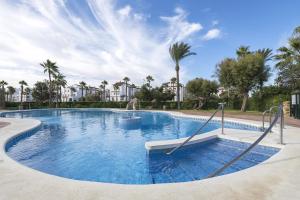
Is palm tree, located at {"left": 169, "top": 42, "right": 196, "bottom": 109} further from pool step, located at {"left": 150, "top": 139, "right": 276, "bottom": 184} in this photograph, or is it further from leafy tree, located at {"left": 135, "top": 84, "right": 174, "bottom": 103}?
pool step, located at {"left": 150, "top": 139, "right": 276, "bottom": 184}

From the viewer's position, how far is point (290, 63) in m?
20.2

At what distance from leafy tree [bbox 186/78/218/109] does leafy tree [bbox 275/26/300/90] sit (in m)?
8.79

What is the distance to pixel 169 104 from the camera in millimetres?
34000

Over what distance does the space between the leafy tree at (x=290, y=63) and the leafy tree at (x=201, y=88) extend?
8.79m

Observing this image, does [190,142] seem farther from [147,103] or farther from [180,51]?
[147,103]

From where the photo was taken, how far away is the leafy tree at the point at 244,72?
822 inches

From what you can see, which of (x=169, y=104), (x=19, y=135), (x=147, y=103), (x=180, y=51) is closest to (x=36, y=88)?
(x=147, y=103)

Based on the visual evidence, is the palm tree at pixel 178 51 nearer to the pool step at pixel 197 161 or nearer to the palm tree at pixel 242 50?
the palm tree at pixel 242 50

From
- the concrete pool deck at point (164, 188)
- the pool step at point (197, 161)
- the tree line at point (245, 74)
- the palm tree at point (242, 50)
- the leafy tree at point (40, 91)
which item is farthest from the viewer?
the leafy tree at point (40, 91)

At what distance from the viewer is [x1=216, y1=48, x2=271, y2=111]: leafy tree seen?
20.9m

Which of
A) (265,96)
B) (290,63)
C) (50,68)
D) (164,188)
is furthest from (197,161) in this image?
(50,68)

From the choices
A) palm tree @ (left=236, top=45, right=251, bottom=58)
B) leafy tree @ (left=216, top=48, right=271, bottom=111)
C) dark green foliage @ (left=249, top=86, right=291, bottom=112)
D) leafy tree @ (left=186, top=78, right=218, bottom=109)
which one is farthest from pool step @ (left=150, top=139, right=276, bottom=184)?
palm tree @ (left=236, top=45, right=251, bottom=58)

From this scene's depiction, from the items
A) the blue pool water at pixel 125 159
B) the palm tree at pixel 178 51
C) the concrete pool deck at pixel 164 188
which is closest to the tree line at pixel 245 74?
the palm tree at pixel 178 51

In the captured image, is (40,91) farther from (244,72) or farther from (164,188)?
(164,188)
